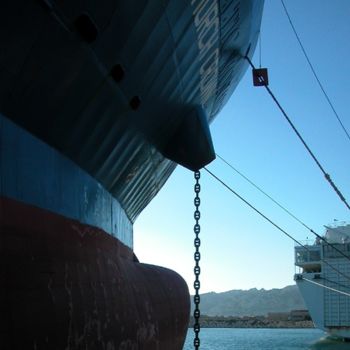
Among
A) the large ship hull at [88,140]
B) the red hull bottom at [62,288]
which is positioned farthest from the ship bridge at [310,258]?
the red hull bottom at [62,288]

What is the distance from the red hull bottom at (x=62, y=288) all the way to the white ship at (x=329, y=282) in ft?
145

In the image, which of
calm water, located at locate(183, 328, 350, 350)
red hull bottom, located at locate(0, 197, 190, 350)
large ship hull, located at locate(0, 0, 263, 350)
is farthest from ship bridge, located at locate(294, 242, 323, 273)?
red hull bottom, located at locate(0, 197, 190, 350)

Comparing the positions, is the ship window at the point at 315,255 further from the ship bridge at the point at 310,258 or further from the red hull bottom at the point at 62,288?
the red hull bottom at the point at 62,288

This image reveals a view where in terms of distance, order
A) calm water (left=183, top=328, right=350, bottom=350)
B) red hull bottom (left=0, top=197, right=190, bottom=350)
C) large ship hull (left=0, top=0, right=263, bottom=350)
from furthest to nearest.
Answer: calm water (left=183, top=328, right=350, bottom=350)
large ship hull (left=0, top=0, right=263, bottom=350)
red hull bottom (left=0, top=197, right=190, bottom=350)

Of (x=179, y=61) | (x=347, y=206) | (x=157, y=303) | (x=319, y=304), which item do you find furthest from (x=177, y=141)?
(x=319, y=304)

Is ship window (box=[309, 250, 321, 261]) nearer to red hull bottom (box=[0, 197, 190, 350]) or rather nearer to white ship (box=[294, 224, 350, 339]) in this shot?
white ship (box=[294, 224, 350, 339])

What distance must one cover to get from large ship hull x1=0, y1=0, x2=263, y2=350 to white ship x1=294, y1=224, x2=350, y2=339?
43.0 metres

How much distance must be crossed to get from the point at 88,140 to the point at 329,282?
49705 mm

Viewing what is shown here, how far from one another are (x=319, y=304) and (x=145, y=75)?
49384 mm

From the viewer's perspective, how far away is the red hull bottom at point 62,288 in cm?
414

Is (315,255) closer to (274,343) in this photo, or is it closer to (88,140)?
(274,343)

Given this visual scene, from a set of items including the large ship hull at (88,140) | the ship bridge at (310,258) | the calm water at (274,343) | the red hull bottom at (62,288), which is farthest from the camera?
the ship bridge at (310,258)

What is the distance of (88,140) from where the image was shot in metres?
6.14

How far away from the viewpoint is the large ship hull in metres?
4.45
